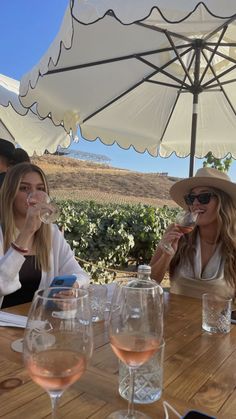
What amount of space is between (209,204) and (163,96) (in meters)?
2.03

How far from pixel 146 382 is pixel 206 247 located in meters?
1.70

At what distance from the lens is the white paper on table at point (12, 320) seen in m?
1.42

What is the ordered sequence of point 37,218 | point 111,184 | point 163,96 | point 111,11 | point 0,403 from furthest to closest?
point 111,184 < point 163,96 < point 37,218 < point 111,11 < point 0,403

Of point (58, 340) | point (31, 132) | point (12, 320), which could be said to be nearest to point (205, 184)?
point (12, 320)

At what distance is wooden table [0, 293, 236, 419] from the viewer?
898 mm

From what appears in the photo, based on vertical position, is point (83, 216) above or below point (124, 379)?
above

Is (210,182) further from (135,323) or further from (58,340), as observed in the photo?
(58,340)

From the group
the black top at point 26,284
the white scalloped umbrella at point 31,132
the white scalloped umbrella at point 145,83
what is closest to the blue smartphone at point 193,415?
the black top at point 26,284

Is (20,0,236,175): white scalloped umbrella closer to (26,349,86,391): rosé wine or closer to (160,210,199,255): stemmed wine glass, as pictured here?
(160,210,199,255): stemmed wine glass

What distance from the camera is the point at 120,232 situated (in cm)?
588

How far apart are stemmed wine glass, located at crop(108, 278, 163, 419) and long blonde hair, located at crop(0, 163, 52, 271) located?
5.08ft

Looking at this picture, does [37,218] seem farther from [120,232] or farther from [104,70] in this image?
[120,232]

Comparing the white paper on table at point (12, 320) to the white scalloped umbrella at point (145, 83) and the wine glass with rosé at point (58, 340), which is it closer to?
the wine glass with rosé at point (58, 340)

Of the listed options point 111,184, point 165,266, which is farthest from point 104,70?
point 111,184
